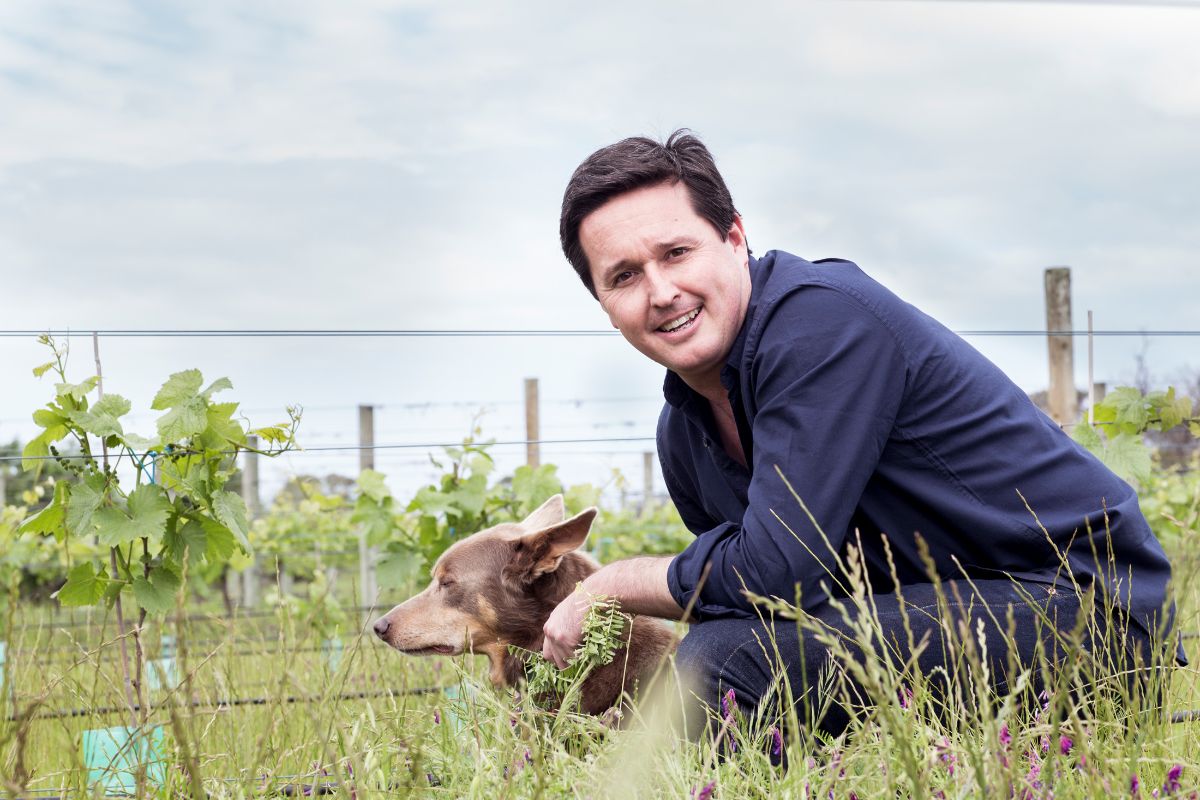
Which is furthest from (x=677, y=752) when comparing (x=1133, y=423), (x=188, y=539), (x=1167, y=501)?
(x=1167, y=501)

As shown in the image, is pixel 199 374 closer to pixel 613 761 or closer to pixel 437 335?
pixel 613 761

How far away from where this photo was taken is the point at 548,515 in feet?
13.1

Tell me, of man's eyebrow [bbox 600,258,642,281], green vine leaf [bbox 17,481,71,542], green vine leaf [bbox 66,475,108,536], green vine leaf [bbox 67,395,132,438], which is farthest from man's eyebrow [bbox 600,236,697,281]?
green vine leaf [bbox 17,481,71,542]

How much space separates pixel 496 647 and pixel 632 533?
777 cm

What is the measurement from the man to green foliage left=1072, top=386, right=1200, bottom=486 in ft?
10.6

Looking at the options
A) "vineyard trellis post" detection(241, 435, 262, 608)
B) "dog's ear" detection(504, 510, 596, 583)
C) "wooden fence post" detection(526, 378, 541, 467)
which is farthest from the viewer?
"vineyard trellis post" detection(241, 435, 262, 608)

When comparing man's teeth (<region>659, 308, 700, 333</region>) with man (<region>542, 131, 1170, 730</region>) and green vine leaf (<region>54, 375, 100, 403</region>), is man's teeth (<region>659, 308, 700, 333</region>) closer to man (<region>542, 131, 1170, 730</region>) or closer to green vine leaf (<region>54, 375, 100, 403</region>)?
man (<region>542, 131, 1170, 730</region>)

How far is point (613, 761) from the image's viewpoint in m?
2.20

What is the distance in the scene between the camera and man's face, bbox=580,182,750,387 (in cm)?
292

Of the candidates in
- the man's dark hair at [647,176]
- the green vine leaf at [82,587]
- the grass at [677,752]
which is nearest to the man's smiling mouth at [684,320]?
the man's dark hair at [647,176]

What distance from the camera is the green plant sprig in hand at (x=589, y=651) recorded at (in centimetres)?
292

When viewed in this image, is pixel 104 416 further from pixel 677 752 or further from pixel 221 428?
pixel 677 752

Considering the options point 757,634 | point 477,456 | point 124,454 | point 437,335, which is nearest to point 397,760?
point 757,634

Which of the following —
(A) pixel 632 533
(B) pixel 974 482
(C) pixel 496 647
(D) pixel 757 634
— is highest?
(B) pixel 974 482
